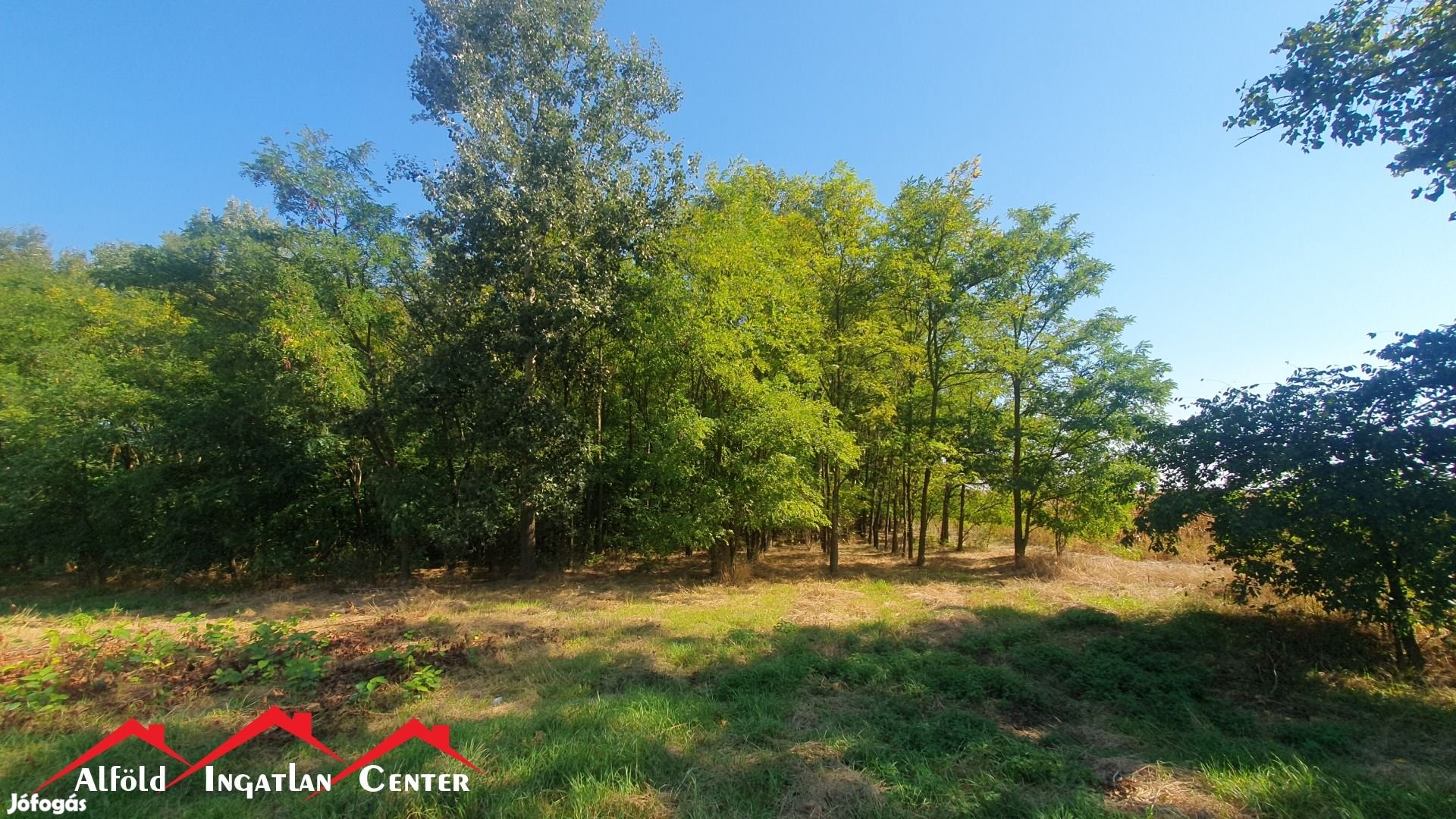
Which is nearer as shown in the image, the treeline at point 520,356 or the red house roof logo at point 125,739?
the red house roof logo at point 125,739

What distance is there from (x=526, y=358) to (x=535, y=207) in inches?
130

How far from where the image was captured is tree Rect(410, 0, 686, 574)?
11688 millimetres

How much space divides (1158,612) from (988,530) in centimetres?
1551

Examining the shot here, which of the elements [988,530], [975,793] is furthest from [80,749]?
[988,530]

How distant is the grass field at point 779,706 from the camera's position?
145 inches

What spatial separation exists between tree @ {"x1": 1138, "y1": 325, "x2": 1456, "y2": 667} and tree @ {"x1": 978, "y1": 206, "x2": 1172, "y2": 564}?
6927 millimetres

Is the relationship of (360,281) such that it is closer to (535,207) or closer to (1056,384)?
(535,207)

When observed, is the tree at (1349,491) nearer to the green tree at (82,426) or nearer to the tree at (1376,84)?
the tree at (1376,84)

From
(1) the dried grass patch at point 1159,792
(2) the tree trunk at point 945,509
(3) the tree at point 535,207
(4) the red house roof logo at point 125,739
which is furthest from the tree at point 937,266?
(4) the red house roof logo at point 125,739

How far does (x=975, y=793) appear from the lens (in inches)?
148

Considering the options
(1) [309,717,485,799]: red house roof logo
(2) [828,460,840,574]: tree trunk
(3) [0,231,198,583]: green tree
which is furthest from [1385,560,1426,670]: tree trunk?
(3) [0,231,198,583]: green tree

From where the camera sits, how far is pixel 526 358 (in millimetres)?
12023

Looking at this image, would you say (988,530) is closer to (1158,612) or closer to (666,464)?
(1158,612)

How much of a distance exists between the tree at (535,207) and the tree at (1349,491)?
37.6 ft
